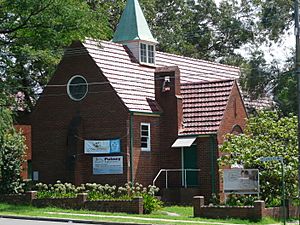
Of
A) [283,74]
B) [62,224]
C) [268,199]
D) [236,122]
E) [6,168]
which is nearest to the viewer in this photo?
[62,224]

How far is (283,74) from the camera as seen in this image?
4544 cm

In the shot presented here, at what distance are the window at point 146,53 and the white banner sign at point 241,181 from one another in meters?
12.7

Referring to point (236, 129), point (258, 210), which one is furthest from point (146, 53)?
point (258, 210)

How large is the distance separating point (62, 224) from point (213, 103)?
14.2 m

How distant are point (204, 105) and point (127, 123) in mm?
4510

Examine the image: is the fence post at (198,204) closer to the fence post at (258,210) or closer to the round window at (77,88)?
the fence post at (258,210)

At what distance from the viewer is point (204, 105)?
126ft

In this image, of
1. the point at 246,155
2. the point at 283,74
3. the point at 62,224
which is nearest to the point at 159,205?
the point at 246,155

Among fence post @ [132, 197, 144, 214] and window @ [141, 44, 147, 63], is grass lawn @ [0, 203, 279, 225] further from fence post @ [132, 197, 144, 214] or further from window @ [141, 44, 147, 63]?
window @ [141, 44, 147, 63]

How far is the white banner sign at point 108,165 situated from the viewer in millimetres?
36366

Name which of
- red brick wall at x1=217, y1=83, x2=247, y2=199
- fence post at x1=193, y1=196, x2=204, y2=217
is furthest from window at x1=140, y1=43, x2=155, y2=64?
fence post at x1=193, y1=196, x2=204, y2=217

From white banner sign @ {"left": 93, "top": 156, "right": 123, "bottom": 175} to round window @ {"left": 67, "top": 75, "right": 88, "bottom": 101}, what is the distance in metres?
3.62

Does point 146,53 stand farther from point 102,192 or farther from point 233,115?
point 102,192

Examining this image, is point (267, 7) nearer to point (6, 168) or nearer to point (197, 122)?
point (197, 122)
